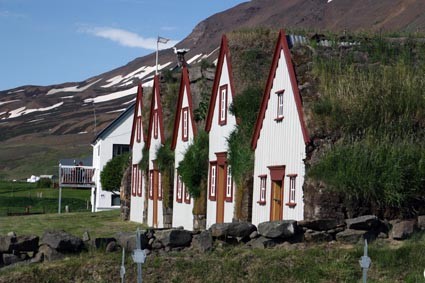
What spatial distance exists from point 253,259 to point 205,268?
0.95 metres

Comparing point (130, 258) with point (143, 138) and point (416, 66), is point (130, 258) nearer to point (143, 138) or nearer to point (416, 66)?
point (416, 66)

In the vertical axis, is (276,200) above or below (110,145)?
below

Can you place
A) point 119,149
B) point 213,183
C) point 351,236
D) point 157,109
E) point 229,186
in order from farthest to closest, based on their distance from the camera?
point 119,149, point 157,109, point 213,183, point 229,186, point 351,236

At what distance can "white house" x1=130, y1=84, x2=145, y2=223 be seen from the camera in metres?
49.5

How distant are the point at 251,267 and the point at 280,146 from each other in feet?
32.1

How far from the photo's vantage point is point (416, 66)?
89.7ft

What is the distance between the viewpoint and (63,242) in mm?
19297

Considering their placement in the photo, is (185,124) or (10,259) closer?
(10,259)

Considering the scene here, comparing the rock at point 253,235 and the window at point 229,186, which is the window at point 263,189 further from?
→ the rock at point 253,235

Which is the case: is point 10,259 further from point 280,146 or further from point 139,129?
point 139,129

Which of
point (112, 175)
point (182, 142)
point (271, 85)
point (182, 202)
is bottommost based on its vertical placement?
point (182, 202)

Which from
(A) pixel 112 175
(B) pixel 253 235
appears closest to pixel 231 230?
(B) pixel 253 235

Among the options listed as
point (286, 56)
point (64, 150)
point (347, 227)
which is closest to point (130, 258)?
point (347, 227)

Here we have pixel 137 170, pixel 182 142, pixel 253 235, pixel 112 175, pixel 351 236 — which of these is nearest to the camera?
pixel 351 236
